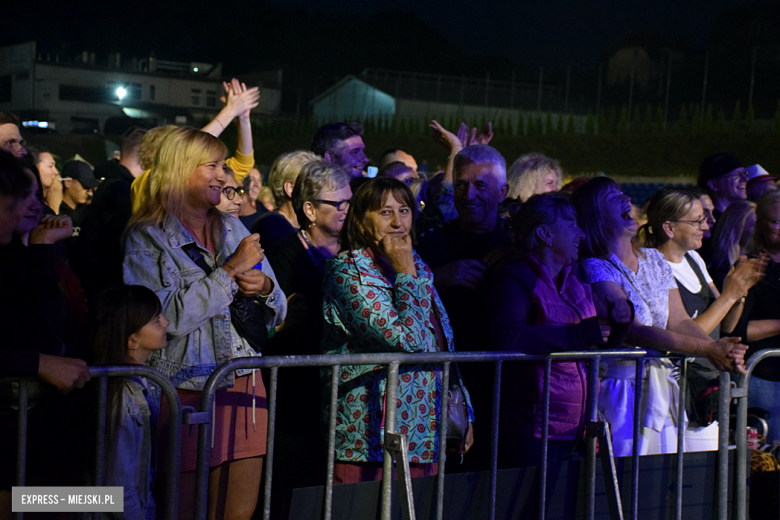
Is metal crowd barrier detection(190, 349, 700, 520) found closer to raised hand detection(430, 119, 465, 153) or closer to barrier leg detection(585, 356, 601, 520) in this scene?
barrier leg detection(585, 356, 601, 520)

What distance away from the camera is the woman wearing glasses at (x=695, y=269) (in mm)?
3779

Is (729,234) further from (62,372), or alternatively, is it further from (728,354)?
(62,372)

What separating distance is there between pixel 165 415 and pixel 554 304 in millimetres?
1612

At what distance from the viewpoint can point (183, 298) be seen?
2826 mm

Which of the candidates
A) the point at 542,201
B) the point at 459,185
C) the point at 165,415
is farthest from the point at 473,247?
the point at 165,415

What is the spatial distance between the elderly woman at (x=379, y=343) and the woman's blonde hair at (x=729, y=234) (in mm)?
2539

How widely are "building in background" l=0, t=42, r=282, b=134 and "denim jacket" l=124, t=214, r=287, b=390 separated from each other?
44612 mm

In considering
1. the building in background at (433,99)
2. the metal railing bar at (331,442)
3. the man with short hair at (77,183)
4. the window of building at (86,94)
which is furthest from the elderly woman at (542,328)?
the window of building at (86,94)

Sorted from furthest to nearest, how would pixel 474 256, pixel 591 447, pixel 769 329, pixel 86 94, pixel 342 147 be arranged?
pixel 86 94 < pixel 342 147 < pixel 769 329 < pixel 474 256 < pixel 591 447

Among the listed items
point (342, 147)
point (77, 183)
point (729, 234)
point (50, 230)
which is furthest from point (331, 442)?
point (77, 183)

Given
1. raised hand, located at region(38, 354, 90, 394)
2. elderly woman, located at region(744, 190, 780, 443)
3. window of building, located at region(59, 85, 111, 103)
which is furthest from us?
window of building, located at region(59, 85, 111, 103)

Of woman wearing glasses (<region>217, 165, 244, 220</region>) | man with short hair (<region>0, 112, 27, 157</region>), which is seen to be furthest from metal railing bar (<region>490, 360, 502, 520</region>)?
man with short hair (<region>0, 112, 27, 157</region>)

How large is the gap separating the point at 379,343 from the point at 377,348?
4 centimetres

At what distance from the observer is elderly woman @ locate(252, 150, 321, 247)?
13.3 ft
